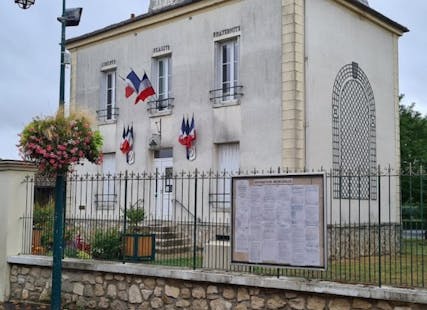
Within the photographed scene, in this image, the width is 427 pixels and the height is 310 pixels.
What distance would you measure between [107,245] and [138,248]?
39.9 inches

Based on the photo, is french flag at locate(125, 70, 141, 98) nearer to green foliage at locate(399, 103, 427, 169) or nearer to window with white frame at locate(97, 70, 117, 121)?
window with white frame at locate(97, 70, 117, 121)

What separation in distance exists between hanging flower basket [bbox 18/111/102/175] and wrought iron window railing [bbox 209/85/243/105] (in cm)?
739

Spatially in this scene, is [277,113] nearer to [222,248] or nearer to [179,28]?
[179,28]

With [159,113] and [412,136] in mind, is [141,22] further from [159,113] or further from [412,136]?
[412,136]

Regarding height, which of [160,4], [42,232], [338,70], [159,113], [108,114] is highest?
[160,4]

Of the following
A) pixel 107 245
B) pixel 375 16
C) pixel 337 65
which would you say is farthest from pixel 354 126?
pixel 107 245

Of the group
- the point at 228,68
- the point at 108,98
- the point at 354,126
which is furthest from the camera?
the point at 108,98

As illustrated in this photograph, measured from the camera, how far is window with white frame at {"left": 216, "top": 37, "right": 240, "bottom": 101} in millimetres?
17469

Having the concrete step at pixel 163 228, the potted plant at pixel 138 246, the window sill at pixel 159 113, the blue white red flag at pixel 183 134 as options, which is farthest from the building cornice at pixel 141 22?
the potted plant at pixel 138 246

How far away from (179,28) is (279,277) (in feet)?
39.0

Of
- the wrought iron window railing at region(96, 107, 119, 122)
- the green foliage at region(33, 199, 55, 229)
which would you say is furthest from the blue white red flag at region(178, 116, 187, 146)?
the green foliage at region(33, 199, 55, 229)

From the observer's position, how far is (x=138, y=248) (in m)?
10.9

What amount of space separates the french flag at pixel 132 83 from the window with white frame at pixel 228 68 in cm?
257

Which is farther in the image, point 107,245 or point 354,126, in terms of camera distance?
point 354,126
